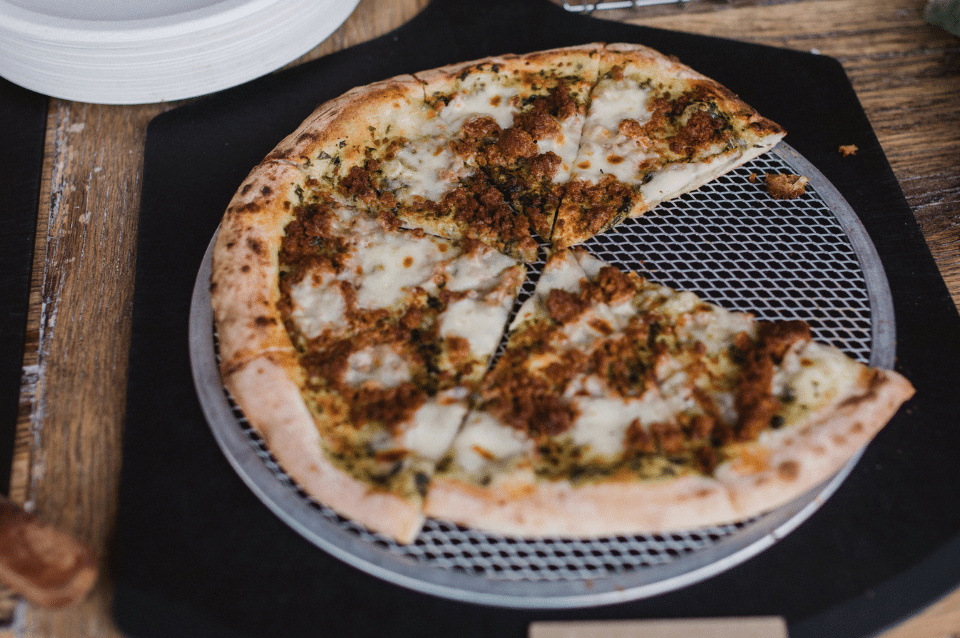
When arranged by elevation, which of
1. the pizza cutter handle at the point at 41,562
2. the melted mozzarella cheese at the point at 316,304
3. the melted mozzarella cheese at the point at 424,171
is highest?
the melted mozzarella cheese at the point at 424,171

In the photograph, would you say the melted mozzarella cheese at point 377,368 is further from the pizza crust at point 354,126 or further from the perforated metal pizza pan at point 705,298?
the pizza crust at point 354,126

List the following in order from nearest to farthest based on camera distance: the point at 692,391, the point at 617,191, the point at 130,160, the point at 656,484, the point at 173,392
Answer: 1. the point at 656,484
2. the point at 692,391
3. the point at 173,392
4. the point at 617,191
5. the point at 130,160

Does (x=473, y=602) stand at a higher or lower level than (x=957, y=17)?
lower

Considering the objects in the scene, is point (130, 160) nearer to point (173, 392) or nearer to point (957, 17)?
point (173, 392)

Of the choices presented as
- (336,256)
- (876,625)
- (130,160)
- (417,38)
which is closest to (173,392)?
(336,256)

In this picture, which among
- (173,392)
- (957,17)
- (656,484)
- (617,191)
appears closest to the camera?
(656,484)

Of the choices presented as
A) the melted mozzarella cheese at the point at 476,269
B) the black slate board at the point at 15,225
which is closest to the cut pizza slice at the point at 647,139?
the melted mozzarella cheese at the point at 476,269
